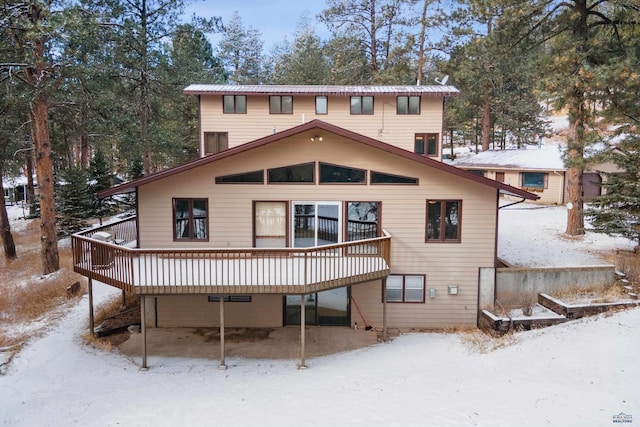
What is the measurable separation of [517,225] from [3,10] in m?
22.1

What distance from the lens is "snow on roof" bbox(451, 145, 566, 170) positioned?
29422 mm

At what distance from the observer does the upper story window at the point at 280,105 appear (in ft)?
60.7

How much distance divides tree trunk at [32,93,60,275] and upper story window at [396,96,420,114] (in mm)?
13002

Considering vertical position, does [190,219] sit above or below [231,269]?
above

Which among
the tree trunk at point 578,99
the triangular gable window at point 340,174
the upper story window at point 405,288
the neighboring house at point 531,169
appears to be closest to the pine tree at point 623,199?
the tree trunk at point 578,99

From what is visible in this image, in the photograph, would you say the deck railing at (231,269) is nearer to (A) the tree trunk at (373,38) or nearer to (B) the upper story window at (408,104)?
(B) the upper story window at (408,104)

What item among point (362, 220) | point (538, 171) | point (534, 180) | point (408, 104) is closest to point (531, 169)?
point (538, 171)

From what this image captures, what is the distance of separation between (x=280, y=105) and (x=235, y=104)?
1.84 metres

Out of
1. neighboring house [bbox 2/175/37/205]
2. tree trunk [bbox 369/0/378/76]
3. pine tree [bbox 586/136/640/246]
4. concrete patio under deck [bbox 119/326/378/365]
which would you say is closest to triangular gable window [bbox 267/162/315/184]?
concrete patio under deck [bbox 119/326/378/365]

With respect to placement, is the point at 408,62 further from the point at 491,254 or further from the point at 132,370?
the point at 132,370

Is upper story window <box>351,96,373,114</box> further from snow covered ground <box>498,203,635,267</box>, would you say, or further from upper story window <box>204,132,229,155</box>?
snow covered ground <box>498,203,635,267</box>

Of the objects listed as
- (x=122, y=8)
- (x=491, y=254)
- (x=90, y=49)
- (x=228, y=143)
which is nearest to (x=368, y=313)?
(x=491, y=254)

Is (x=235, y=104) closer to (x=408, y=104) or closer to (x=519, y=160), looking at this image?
(x=408, y=104)

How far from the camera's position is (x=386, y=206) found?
1291cm
